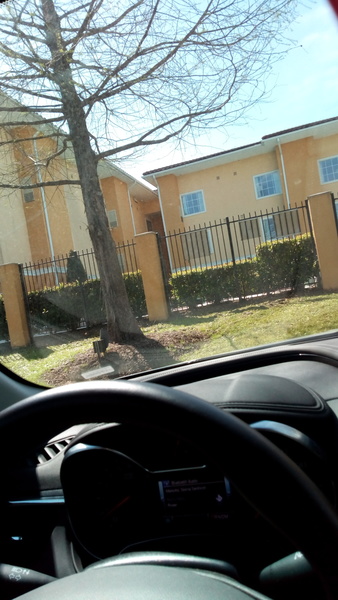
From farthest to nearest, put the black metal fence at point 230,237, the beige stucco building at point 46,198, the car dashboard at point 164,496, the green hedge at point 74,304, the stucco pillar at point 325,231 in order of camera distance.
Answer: the black metal fence at point 230,237 < the stucco pillar at point 325,231 < the green hedge at point 74,304 < the beige stucco building at point 46,198 < the car dashboard at point 164,496

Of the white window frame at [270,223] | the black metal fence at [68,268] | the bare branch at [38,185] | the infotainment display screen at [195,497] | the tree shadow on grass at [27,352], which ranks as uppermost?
the bare branch at [38,185]

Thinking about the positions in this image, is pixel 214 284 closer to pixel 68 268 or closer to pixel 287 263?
pixel 287 263

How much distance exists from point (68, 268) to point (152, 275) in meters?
1.05

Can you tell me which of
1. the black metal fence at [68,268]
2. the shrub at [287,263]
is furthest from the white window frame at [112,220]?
the shrub at [287,263]

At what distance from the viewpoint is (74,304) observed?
18.7ft

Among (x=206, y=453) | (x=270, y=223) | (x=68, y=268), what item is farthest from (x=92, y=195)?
(x=206, y=453)

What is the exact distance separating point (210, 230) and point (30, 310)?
228cm

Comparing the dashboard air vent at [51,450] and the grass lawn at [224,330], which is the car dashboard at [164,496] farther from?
the grass lawn at [224,330]

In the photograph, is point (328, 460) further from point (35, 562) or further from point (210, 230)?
point (210, 230)

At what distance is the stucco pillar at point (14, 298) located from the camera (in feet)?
17.1

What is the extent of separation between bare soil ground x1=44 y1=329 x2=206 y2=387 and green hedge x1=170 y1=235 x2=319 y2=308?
1.09m

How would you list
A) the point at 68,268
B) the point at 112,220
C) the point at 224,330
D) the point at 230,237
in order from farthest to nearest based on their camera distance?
the point at 230,237
the point at 68,268
the point at 112,220
the point at 224,330

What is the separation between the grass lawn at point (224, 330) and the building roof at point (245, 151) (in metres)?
1.41

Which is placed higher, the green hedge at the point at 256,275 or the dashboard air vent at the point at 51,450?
the green hedge at the point at 256,275
